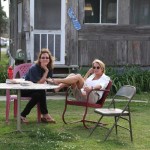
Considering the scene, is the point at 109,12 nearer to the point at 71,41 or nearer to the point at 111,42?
the point at 111,42

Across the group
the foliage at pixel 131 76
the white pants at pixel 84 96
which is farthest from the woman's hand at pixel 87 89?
the foliage at pixel 131 76

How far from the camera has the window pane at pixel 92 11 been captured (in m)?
14.3

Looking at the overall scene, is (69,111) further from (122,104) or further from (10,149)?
(10,149)

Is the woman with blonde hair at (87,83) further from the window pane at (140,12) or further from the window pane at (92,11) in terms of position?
the window pane at (140,12)

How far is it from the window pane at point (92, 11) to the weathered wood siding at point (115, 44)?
0.85 ft

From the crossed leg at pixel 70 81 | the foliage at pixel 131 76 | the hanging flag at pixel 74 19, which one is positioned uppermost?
the hanging flag at pixel 74 19

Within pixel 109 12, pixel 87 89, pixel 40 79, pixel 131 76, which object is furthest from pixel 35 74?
pixel 109 12

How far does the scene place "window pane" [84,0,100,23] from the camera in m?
14.3

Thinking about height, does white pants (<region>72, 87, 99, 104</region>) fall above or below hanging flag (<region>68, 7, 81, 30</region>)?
below

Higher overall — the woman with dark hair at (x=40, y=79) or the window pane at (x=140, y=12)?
the window pane at (x=140, y=12)

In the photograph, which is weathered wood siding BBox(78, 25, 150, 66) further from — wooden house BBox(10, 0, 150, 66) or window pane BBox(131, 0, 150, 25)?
window pane BBox(131, 0, 150, 25)

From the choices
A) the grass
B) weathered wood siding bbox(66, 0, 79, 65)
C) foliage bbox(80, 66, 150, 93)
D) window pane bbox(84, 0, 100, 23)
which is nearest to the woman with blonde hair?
the grass

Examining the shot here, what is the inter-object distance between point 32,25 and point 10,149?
300 inches

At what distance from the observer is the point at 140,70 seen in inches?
563
